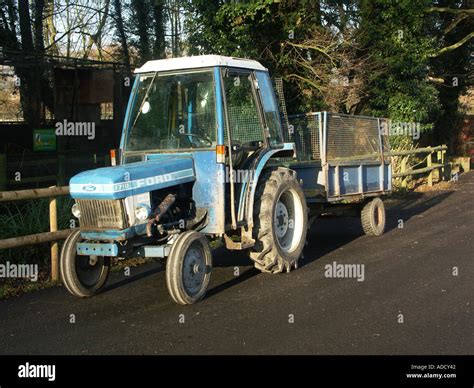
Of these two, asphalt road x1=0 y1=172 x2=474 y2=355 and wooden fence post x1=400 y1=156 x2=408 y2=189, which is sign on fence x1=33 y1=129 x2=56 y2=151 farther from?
wooden fence post x1=400 y1=156 x2=408 y2=189

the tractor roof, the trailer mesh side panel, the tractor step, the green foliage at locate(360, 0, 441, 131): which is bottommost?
the tractor step

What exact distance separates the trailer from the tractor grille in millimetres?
11

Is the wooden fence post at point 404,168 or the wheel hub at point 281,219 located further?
the wooden fence post at point 404,168

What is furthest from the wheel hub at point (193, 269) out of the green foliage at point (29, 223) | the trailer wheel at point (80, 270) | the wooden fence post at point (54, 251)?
the green foliage at point (29, 223)

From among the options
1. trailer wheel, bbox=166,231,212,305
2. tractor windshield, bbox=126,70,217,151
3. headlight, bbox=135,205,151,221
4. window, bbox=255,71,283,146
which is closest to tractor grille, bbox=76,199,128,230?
headlight, bbox=135,205,151,221

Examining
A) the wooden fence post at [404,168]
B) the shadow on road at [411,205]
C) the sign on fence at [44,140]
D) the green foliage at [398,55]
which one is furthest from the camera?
the wooden fence post at [404,168]

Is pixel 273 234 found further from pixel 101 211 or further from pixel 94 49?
pixel 94 49

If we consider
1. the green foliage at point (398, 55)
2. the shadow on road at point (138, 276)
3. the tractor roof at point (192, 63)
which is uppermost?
the green foliage at point (398, 55)

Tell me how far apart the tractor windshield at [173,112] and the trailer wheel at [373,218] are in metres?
4.36

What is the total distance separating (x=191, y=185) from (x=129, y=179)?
0.98m

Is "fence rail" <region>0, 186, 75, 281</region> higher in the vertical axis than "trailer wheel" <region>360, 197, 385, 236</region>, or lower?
higher

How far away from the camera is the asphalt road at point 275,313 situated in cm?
491

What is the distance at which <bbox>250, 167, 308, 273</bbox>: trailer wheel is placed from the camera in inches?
271

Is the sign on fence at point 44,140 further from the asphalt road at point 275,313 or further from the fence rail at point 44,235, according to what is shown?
the asphalt road at point 275,313
